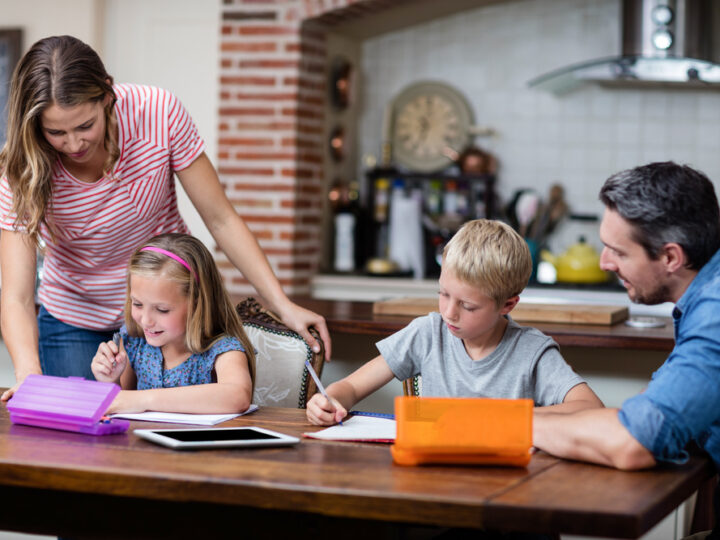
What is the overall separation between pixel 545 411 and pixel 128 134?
3.66ft

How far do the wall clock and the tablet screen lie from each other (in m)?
3.51

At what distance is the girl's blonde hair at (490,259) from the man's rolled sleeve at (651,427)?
46 cm

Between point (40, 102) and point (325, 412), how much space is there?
33.4 inches

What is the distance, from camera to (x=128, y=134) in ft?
7.53

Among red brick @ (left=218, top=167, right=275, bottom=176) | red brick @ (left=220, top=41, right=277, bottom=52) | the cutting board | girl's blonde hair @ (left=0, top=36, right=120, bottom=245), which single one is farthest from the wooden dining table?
red brick @ (left=220, top=41, right=277, bottom=52)

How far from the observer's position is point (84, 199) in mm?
2275

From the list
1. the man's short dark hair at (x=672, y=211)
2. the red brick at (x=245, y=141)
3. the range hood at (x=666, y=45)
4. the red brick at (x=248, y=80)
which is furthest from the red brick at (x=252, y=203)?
the man's short dark hair at (x=672, y=211)

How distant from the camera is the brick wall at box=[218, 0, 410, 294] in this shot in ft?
15.2

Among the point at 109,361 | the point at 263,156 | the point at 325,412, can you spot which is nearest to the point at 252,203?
the point at 263,156

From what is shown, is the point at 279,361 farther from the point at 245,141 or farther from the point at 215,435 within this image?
the point at 245,141

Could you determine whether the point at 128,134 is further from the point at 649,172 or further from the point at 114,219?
the point at 649,172

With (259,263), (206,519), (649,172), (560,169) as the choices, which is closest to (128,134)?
(259,263)

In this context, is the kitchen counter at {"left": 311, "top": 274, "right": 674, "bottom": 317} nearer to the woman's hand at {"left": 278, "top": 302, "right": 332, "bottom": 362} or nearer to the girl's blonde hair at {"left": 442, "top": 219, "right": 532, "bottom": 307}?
the woman's hand at {"left": 278, "top": 302, "right": 332, "bottom": 362}

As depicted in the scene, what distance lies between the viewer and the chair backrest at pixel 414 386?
7.18 ft
